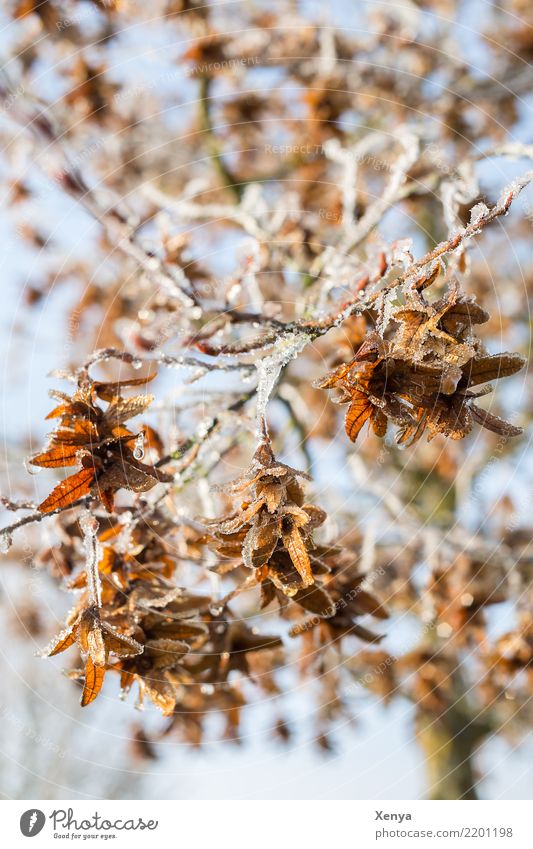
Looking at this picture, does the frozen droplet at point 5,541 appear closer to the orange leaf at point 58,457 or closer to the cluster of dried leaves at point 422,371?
the orange leaf at point 58,457

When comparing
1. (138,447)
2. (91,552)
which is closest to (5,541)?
(91,552)

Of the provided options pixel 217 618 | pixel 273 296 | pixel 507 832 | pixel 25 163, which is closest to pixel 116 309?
pixel 25 163

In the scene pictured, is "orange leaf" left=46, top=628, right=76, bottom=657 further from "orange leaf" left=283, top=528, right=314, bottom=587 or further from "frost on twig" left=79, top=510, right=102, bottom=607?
"orange leaf" left=283, top=528, right=314, bottom=587

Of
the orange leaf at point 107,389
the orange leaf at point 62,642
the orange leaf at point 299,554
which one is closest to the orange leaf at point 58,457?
the orange leaf at point 107,389

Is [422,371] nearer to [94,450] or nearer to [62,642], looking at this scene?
[94,450]

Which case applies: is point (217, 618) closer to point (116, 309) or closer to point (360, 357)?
point (360, 357)

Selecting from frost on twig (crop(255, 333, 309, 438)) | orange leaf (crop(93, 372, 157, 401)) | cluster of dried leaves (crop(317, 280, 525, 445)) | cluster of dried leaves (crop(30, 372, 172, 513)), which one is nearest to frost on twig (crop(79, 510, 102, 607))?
cluster of dried leaves (crop(30, 372, 172, 513))
